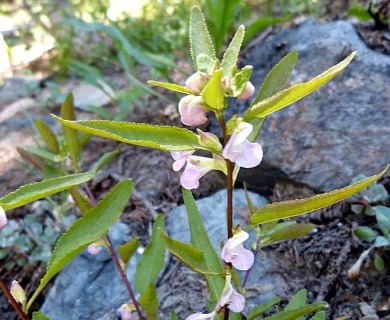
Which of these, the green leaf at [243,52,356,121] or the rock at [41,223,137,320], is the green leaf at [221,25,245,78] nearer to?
the green leaf at [243,52,356,121]

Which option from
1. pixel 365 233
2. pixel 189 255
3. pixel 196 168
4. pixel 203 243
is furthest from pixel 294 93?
pixel 365 233

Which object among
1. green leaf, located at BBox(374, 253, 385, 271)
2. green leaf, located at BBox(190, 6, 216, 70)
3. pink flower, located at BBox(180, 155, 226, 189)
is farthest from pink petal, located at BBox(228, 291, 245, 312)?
green leaf, located at BBox(374, 253, 385, 271)

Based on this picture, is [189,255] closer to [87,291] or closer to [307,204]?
[307,204]

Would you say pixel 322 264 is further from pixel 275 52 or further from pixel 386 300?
pixel 275 52

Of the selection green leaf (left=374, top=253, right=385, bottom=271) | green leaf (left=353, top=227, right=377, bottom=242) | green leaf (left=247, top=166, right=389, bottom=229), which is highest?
green leaf (left=247, top=166, right=389, bottom=229)

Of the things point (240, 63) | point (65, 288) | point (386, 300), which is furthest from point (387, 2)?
point (65, 288)

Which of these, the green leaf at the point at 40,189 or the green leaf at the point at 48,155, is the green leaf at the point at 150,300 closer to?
the green leaf at the point at 40,189

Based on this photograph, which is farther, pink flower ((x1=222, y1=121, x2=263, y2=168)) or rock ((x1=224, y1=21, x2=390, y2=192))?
rock ((x1=224, y1=21, x2=390, y2=192))
